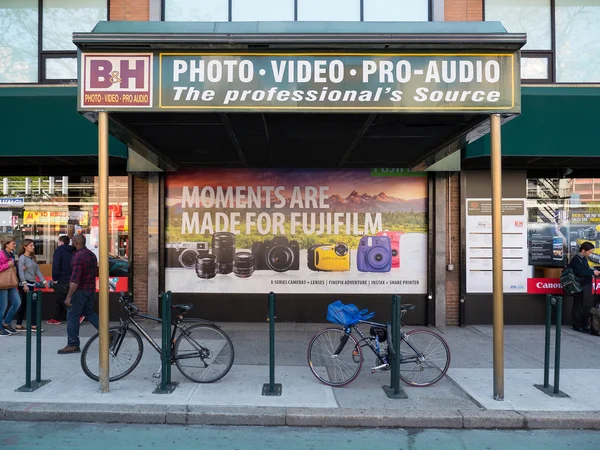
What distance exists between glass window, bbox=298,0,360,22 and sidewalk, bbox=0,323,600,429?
6979mm

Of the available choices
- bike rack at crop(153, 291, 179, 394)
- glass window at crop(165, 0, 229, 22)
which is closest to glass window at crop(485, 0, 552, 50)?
glass window at crop(165, 0, 229, 22)

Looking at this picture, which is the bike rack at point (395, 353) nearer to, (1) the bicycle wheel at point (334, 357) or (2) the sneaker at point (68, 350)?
(1) the bicycle wheel at point (334, 357)

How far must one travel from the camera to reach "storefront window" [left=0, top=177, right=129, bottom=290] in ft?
32.9

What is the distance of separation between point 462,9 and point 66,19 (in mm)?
8410

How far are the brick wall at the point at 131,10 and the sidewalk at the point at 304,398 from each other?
6812mm

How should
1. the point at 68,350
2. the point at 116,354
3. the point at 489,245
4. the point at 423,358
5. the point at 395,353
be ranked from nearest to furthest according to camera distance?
the point at 395,353
the point at 423,358
the point at 116,354
the point at 68,350
the point at 489,245

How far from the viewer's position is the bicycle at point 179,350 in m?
5.84

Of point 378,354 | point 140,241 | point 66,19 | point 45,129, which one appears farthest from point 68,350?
point 66,19

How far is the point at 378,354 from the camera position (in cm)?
586

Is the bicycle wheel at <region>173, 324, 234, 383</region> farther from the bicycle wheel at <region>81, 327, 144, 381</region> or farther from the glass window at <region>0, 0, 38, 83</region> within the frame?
the glass window at <region>0, 0, 38, 83</region>

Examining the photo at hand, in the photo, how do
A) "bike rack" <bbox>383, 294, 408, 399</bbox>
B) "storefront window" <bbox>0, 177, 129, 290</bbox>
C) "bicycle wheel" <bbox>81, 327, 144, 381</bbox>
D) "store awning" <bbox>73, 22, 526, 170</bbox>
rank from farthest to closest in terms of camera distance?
"storefront window" <bbox>0, 177, 129, 290</bbox> → "bicycle wheel" <bbox>81, 327, 144, 381</bbox> → "bike rack" <bbox>383, 294, 408, 399</bbox> → "store awning" <bbox>73, 22, 526, 170</bbox>

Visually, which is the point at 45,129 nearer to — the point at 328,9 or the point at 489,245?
the point at 328,9

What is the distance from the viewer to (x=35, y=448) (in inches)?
171

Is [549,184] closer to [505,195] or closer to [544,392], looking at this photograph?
[505,195]
